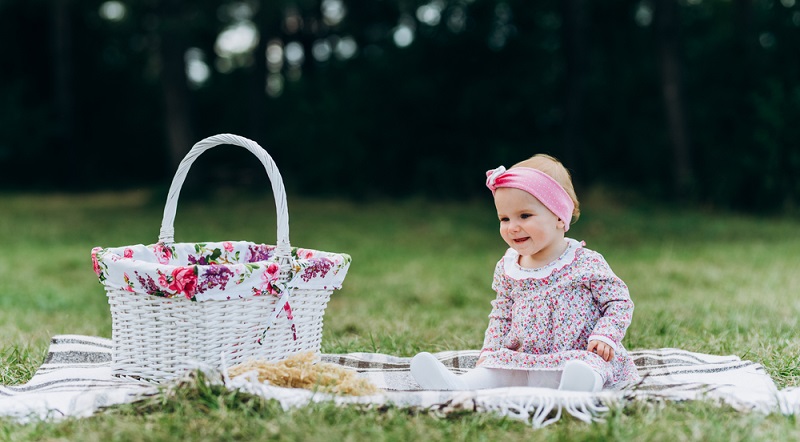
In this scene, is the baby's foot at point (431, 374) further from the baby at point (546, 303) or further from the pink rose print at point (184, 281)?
the pink rose print at point (184, 281)

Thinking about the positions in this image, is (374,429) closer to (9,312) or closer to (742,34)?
(9,312)

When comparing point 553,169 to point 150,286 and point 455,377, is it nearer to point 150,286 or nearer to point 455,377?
point 455,377

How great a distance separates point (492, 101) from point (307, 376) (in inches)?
362

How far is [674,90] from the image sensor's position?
10211 mm

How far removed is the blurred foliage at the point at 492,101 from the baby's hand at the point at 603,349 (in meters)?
→ 7.98

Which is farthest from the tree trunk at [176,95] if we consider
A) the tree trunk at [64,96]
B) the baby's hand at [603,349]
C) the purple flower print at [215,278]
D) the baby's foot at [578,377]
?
the baby's foot at [578,377]

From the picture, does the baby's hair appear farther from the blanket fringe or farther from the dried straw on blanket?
the dried straw on blanket

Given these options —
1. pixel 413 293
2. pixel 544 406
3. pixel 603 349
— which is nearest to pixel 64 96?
pixel 413 293

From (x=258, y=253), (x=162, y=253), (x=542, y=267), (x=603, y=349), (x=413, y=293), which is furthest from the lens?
(x=413, y=293)

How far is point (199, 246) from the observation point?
11.1ft

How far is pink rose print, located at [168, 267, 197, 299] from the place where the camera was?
2.63 m

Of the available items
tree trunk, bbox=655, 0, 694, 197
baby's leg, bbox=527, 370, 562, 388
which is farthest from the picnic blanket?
tree trunk, bbox=655, 0, 694, 197

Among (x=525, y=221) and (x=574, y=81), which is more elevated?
(x=574, y=81)

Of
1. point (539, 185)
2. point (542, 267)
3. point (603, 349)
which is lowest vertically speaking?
point (603, 349)
